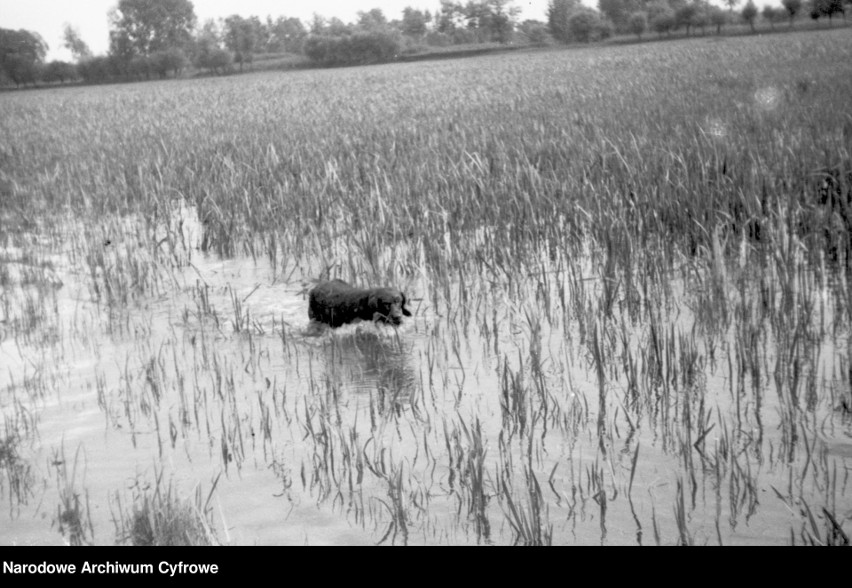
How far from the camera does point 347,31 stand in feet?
205

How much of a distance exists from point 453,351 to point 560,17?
60.0m

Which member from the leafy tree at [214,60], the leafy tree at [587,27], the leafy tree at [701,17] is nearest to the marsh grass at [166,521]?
the leafy tree at [214,60]

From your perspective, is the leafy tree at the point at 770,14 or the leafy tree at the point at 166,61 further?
the leafy tree at the point at 770,14

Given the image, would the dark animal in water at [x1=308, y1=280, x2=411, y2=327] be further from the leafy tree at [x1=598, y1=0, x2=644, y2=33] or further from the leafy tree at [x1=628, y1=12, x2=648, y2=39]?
the leafy tree at [x1=598, y1=0, x2=644, y2=33]

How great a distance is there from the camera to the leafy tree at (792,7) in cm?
5016

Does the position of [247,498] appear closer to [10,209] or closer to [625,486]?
[625,486]

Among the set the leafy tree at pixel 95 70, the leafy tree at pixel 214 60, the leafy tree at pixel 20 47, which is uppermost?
the leafy tree at pixel 214 60

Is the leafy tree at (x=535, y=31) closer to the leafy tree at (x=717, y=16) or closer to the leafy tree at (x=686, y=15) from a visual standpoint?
the leafy tree at (x=686, y=15)

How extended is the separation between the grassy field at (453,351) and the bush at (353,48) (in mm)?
50848

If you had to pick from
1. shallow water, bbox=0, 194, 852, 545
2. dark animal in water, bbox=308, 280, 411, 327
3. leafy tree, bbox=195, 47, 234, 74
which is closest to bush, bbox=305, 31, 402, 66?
leafy tree, bbox=195, 47, 234, 74

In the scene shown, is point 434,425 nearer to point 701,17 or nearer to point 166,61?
point 166,61

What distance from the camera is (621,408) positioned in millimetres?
2883

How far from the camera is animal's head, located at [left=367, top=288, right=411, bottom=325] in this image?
12.3ft
